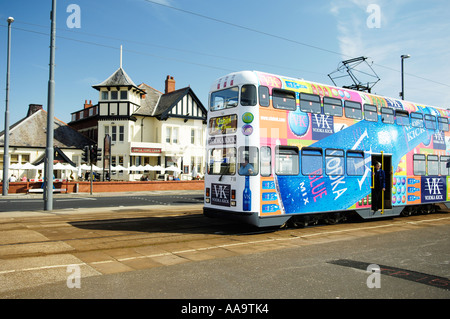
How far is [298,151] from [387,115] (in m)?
4.91

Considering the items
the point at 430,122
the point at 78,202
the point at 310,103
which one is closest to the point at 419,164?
the point at 430,122

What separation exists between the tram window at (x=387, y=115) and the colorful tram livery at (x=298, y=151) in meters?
0.05

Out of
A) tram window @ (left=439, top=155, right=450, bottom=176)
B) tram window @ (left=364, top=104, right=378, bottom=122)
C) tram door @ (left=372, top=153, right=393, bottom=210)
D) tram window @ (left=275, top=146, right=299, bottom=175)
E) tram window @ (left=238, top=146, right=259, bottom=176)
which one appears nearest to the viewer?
tram window @ (left=238, top=146, right=259, bottom=176)

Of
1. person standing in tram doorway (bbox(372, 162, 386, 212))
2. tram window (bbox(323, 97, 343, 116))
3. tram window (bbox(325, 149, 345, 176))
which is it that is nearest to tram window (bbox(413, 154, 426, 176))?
person standing in tram doorway (bbox(372, 162, 386, 212))

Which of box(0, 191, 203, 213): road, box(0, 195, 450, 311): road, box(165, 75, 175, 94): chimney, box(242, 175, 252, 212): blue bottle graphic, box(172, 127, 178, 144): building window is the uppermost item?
box(165, 75, 175, 94): chimney

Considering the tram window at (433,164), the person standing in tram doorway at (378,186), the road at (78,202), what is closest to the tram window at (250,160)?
the person standing in tram doorway at (378,186)

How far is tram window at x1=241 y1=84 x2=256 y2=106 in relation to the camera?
991 cm

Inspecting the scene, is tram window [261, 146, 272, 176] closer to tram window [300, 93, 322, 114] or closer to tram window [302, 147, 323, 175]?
tram window [302, 147, 323, 175]

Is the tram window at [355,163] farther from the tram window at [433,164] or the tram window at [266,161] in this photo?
the tram window at [433,164]

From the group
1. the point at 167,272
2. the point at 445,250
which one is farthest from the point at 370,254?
the point at 167,272

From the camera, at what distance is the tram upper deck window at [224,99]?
10.2 m

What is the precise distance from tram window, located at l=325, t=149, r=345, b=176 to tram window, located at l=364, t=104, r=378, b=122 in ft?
6.19

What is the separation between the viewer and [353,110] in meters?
12.4
